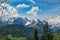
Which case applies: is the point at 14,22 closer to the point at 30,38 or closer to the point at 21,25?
the point at 21,25

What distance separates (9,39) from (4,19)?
3.60 ft

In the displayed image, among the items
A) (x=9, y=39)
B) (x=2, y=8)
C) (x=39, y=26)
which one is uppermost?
(x=2, y=8)

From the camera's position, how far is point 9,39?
11.2 m

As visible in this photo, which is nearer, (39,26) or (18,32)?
(39,26)

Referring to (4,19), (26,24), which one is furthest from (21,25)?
(4,19)

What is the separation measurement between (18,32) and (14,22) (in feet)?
2.57

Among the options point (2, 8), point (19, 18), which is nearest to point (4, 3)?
point (2, 8)

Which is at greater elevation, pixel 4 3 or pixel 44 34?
pixel 4 3

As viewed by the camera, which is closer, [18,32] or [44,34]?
[44,34]

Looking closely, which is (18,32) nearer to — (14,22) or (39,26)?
(14,22)

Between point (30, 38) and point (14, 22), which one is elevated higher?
point (14, 22)

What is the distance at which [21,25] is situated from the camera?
1133cm

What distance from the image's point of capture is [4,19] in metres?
11.1

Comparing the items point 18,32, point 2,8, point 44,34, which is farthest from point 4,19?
point 44,34
